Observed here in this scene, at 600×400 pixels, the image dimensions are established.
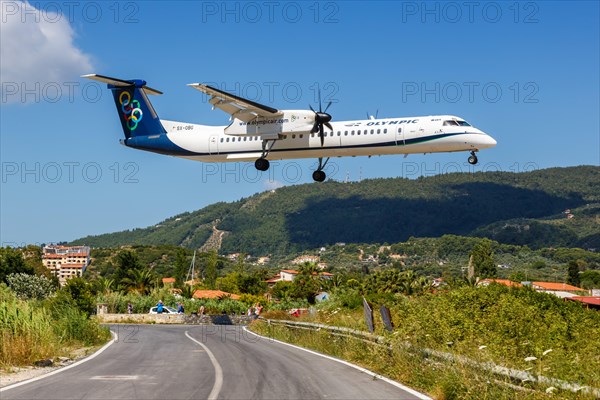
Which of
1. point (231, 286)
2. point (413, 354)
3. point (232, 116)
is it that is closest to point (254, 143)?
point (232, 116)

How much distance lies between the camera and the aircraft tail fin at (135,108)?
143 feet

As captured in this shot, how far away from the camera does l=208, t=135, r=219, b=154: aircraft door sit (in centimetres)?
4006

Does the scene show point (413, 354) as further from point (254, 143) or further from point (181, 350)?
point (254, 143)

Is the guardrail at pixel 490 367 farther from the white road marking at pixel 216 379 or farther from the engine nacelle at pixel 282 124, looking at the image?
the engine nacelle at pixel 282 124

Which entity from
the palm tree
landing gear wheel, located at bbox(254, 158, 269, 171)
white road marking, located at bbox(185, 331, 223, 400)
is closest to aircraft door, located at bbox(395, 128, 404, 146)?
landing gear wheel, located at bbox(254, 158, 269, 171)

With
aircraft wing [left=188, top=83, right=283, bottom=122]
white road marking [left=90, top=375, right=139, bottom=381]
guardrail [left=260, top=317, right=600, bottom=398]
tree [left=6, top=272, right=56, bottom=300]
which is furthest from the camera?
tree [left=6, top=272, right=56, bottom=300]

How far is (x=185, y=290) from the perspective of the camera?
77312 mm

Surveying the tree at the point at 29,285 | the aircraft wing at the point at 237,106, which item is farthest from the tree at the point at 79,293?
the tree at the point at 29,285

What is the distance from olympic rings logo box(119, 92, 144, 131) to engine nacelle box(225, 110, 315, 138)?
8596mm

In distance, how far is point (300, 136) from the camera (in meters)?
37.9

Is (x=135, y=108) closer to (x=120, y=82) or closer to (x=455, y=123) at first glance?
(x=120, y=82)

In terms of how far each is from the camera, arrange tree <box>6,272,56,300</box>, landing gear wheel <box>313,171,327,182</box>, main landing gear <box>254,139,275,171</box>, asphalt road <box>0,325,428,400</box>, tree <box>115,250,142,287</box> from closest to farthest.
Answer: asphalt road <box>0,325,428,400</box>
main landing gear <box>254,139,275,171</box>
landing gear wheel <box>313,171,327,182</box>
tree <box>6,272,56,300</box>
tree <box>115,250,142,287</box>

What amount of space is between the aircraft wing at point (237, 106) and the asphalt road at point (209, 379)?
18700 millimetres

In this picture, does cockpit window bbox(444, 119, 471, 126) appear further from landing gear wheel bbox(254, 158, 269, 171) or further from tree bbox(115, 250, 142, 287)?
tree bbox(115, 250, 142, 287)
